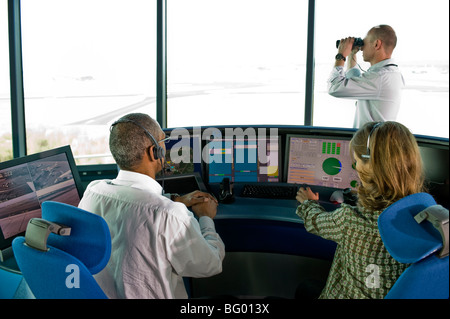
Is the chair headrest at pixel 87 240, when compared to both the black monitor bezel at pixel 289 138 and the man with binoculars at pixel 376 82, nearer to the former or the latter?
the black monitor bezel at pixel 289 138

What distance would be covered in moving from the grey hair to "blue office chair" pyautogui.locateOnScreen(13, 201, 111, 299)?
47cm

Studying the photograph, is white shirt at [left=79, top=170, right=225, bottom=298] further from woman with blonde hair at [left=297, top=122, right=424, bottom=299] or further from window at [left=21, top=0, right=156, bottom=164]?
window at [left=21, top=0, right=156, bottom=164]

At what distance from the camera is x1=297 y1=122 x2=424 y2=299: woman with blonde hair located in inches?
50.9

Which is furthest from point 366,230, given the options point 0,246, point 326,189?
point 0,246

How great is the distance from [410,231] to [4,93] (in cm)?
393

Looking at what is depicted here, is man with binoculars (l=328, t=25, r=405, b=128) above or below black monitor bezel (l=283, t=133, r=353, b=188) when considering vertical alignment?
above

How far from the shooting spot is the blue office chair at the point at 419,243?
2.62ft

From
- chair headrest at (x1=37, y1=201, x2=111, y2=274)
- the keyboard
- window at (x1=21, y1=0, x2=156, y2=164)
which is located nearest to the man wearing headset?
chair headrest at (x1=37, y1=201, x2=111, y2=274)

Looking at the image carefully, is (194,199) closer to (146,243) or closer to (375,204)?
(146,243)

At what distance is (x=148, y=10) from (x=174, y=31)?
329 mm

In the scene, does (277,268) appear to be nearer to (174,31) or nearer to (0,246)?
(0,246)

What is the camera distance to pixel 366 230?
4.37 ft

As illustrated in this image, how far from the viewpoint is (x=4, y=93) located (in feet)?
12.5
